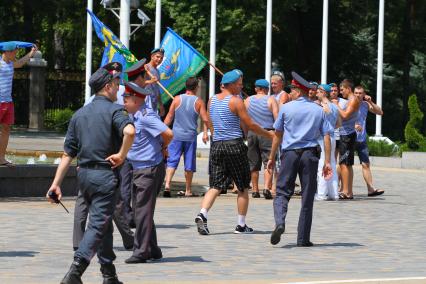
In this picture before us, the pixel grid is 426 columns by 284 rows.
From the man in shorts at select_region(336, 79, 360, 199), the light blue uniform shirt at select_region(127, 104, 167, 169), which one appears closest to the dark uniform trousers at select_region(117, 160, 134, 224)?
the light blue uniform shirt at select_region(127, 104, 167, 169)

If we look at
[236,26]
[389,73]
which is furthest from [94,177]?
[389,73]

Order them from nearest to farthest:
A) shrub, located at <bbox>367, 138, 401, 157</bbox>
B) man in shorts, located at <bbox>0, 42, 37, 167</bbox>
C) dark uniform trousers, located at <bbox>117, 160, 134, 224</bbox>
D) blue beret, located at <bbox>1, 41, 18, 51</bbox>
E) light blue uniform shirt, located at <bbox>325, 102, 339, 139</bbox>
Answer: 1. dark uniform trousers, located at <bbox>117, 160, 134, 224</bbox>
2. blue beret, located at <bbox>1, 41, 18, 51</bbox>
3. man in shorts, located at <bbox>0, 42, 37, 167</bbox>
4. light blue uniform shirt, located at <bbox>325, 102, 339, 139</bbox>
5. shrub, located at <bbox>367, 138, 401, 157</bbox>

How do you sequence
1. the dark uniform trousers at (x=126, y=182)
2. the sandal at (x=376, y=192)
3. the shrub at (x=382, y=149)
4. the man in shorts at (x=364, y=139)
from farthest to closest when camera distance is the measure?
1. the shrub at (x=382, y=149)
2. the sandal at (x=376, y=192)
3. the man in shorts at (x=364, y=139)
4. the dark uniform trousers at (x=126, y=182)

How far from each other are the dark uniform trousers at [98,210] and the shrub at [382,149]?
926 inches

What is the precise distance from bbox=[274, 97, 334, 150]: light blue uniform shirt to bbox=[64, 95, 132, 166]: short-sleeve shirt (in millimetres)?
4139

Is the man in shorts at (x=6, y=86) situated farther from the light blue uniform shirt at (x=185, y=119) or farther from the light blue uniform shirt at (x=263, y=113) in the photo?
the light blue uniform shirt at (x=263, y=113)

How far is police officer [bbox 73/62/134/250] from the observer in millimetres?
11983

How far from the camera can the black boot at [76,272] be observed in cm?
988

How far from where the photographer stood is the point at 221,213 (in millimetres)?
17547

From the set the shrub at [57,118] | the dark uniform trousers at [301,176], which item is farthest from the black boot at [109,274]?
the shrub at [57,118]

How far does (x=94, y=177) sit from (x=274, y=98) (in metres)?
10.2

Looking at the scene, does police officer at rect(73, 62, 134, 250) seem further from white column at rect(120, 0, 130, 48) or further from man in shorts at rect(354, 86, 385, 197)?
white column at rect(120, 0, 130, 48)

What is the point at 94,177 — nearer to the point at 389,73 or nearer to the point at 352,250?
the point at 352,250

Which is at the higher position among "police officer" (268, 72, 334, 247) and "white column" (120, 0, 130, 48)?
"white column" (120, 0, 130, 48)
